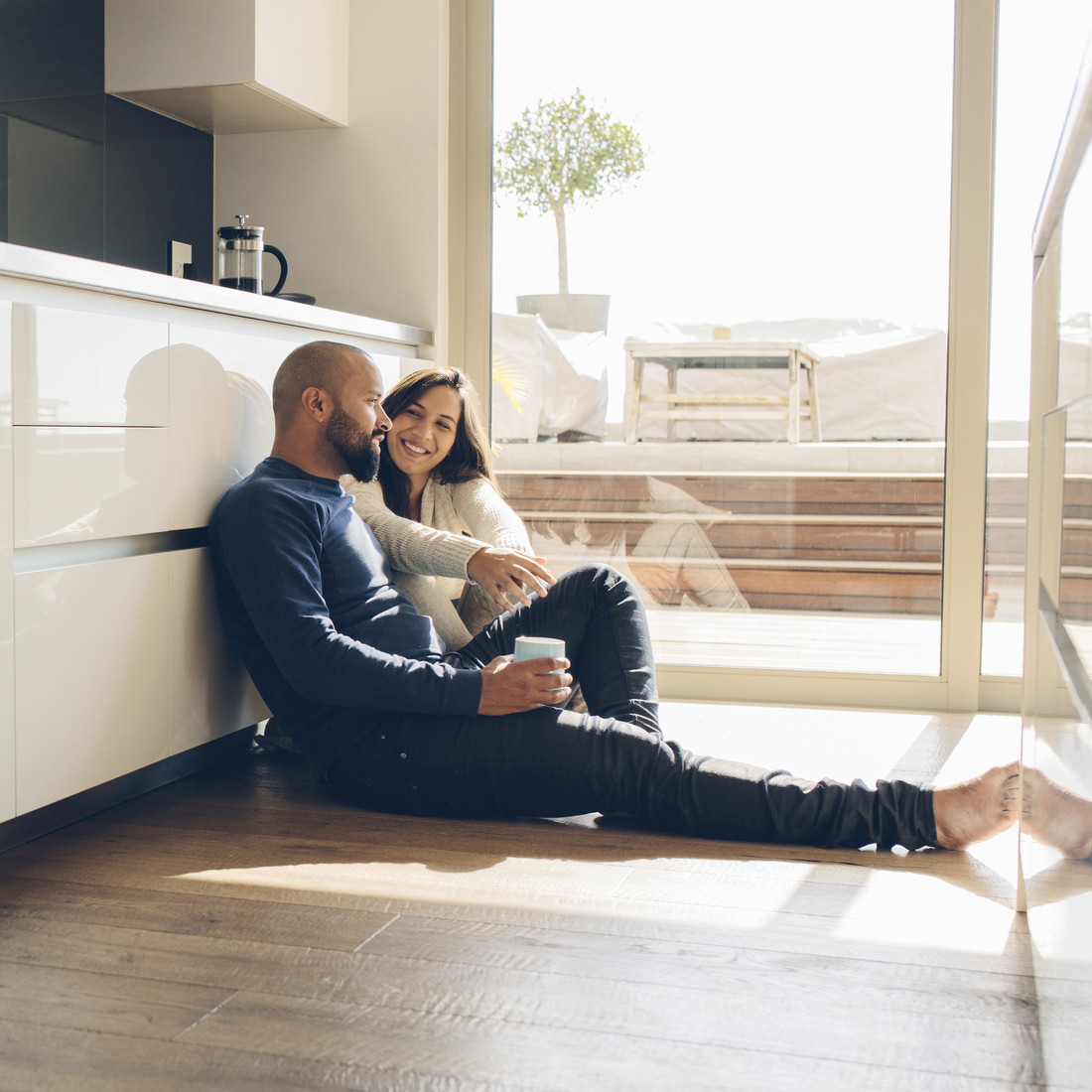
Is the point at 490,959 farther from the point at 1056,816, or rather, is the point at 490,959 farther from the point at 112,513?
the point at 112,513

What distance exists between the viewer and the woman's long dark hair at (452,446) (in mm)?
2725

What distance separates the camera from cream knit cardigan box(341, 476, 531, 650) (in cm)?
248

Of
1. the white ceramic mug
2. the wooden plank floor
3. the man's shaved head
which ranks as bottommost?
the wooden plank floor

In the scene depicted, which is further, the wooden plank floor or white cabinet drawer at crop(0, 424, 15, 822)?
white cabinet drawer at crop(0, 424, 15, 822)

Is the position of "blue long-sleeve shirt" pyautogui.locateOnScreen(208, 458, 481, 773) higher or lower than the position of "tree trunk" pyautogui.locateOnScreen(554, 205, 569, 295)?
lower

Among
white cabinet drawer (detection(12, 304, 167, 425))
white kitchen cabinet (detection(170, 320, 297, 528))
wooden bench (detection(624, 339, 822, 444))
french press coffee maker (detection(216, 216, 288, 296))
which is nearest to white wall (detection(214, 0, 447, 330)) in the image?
french press coffee maker (detection(216, 216, 288, 296))

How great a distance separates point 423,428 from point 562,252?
0.96 metres

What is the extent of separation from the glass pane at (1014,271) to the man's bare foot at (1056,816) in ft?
5.13

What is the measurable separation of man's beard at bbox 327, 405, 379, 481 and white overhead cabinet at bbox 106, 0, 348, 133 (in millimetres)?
1120

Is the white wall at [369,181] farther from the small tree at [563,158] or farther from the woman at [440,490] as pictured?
the woman at [440,490]

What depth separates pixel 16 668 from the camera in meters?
→ 1.75

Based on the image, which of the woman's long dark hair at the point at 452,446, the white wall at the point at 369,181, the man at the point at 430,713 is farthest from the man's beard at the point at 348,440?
the white wall at the point at 369,181

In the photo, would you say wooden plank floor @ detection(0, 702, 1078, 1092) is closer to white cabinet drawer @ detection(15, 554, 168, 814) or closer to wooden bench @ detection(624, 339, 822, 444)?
white cabinet drawer @ detection(15, 554, 168, 814)

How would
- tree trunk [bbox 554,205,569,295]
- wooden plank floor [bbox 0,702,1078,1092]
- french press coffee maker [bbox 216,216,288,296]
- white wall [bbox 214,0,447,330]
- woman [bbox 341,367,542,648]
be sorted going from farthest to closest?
tree trunk [bbox 554,205,569,295], white wall [bbox 214,0,447,330], french press coffee maker [bbox 216,216,288,296], woman [bbox 341,367,542,648], wooden plank floor [bbox 0,702,1078,1092]
